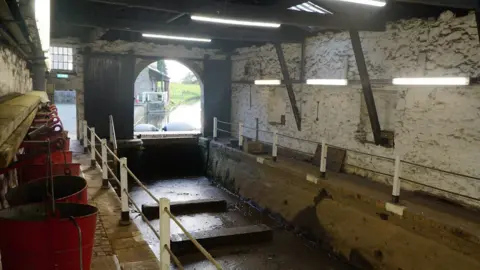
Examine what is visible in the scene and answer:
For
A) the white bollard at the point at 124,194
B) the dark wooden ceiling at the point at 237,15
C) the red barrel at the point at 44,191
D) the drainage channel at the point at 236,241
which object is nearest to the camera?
the red barrel at the point at 44,191

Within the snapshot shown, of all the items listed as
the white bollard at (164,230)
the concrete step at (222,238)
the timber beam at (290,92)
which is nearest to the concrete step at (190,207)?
the concrete step at (222,238)

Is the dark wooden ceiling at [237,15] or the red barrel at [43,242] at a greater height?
the dark wooden ceiling at [237,15]

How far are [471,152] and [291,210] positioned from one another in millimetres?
3903

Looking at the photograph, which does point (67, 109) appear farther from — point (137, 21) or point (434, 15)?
point (434, 15)

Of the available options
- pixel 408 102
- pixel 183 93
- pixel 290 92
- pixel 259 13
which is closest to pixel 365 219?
pixel 408 102

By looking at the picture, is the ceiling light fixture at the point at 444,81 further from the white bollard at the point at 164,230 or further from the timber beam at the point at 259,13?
the white bollard at the point at 164,230

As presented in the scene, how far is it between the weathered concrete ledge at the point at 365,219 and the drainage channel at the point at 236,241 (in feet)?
1.34

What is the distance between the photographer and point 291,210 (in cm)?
879

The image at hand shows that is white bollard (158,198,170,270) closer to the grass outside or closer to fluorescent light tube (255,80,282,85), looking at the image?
Answer: fluorescent light tube (255,80,282,85)

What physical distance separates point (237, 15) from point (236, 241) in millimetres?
4249

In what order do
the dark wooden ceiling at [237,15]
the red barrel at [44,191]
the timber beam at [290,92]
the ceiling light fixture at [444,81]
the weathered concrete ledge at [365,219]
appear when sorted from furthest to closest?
the timber beam at [290,92] → the dark wooden ceiling at [237,15] → the ceiling light fixture at [444,81] → the weathered concrete ledge at [365,219] → the red barrel at [44,191]

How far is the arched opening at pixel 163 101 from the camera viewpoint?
64.1 ft

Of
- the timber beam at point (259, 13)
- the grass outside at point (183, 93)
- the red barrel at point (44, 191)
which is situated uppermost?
the timber beam at point (259, 13)

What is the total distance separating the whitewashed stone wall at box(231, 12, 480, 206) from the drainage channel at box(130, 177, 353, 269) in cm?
212
